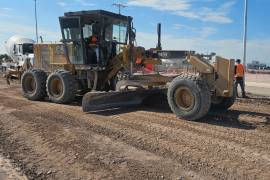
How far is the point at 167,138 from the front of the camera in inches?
269

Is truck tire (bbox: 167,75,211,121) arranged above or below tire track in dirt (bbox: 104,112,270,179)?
above

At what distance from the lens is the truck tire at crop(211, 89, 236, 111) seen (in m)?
9.60

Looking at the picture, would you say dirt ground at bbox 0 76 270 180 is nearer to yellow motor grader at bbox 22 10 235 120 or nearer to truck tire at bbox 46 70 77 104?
yellow motor grader at bbox 22 10 235 120

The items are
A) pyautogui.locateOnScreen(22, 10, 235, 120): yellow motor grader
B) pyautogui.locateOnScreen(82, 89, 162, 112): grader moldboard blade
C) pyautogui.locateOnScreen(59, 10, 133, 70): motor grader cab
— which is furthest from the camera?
pyautogui.locateOnScreen(59, 10, 133, 70): motor grader cab

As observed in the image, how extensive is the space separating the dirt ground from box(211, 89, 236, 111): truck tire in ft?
1.03

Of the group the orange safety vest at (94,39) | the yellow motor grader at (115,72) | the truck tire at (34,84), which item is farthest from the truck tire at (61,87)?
the orange safety vest at (94,39)

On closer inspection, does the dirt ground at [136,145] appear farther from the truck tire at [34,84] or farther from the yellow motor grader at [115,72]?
the truck tire at [34,84]

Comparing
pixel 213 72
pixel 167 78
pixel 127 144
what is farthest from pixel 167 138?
pixel 167 78

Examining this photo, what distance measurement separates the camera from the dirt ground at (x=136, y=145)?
16.9ft

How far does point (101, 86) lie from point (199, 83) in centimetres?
463

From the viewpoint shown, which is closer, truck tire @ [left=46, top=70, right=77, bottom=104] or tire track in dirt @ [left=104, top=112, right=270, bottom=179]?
tire track in dirt @ [left=104, top=112, right=270, bottom=179]

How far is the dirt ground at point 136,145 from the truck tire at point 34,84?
3.11 m

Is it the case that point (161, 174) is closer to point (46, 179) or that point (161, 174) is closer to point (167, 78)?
point (46, 179)

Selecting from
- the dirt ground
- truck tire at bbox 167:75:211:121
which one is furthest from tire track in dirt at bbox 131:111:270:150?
truck tire at bbox 167:75:211:121
